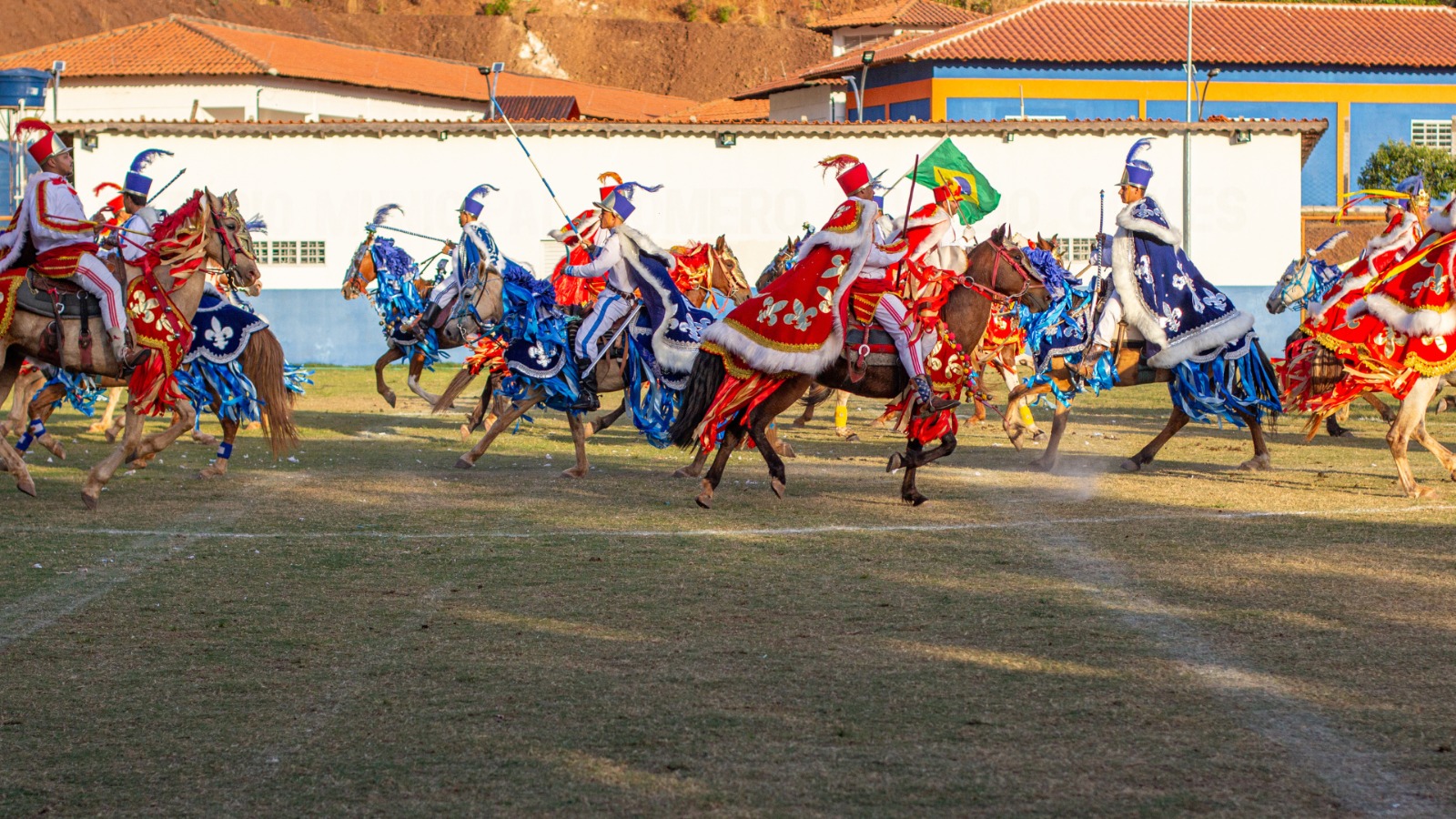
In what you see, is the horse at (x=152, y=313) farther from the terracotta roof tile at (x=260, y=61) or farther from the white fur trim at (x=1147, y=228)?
the terracotta roof tile at (x=260, y=61)

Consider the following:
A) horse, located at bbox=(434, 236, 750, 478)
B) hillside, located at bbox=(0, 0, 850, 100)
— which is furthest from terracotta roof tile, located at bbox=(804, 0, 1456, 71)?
horse, located at bbox=(434, 236, 750, 478)

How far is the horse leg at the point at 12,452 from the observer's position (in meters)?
11.2

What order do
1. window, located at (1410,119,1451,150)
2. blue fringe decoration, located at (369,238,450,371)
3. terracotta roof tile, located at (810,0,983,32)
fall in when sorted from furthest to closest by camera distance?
terracotta roof tile, located at (810,0,983,32), window, located at (1410,119,1451,150), blue fringe decoration, located at (369,238,450,371)

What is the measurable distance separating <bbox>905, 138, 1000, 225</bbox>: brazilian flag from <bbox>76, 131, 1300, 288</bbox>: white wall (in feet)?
54.5

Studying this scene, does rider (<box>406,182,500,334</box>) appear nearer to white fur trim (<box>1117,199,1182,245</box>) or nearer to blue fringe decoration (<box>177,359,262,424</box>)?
blue fringe decoration (<box>177,359,262,424</box>)

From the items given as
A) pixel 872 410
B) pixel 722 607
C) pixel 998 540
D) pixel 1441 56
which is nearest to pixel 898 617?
pixel 722 607

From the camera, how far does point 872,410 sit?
20.1 metres

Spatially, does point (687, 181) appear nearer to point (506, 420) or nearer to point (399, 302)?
point (399, 302)

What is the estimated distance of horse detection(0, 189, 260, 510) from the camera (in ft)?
35.7

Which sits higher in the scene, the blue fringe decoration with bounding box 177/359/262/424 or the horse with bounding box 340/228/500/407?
the horse with bounding box 340/228/500/407

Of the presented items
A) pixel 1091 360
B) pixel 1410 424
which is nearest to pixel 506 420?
pixel 1091 360

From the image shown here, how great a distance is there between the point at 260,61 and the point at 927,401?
1736 inches

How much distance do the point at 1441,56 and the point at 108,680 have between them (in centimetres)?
5173

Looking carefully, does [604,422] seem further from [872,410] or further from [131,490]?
[872,410]
